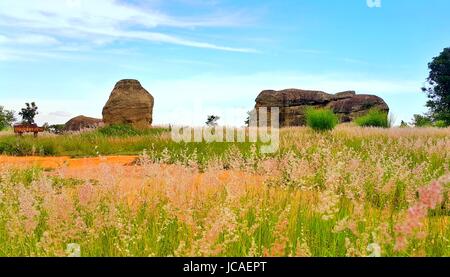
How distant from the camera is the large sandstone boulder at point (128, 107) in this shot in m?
27.4

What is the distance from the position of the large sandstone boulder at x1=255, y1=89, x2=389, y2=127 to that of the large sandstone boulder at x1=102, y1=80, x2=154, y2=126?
7.91m

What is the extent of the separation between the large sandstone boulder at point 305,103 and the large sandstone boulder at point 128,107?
311 inches

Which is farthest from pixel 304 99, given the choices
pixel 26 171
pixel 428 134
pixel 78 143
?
pixel 26 171

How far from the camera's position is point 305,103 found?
32688 mm

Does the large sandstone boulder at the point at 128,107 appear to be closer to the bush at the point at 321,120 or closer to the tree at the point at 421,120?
the bush at the point at 321,120

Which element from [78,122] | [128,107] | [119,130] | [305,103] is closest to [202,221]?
[119,130]

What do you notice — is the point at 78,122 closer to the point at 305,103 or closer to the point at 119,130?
the point at 119,130

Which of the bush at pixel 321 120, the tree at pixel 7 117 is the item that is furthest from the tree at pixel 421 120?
the tree at pixel 7 117

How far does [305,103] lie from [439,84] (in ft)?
34.8

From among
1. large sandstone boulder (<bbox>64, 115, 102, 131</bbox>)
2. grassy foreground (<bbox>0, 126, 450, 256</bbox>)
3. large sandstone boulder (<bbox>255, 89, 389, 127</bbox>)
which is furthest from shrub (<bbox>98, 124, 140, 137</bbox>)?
grassy foreground (<bbox>0, 126, 450, 256</bbox>)

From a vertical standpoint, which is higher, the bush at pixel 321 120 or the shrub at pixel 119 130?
the bush at pixel 321 120
